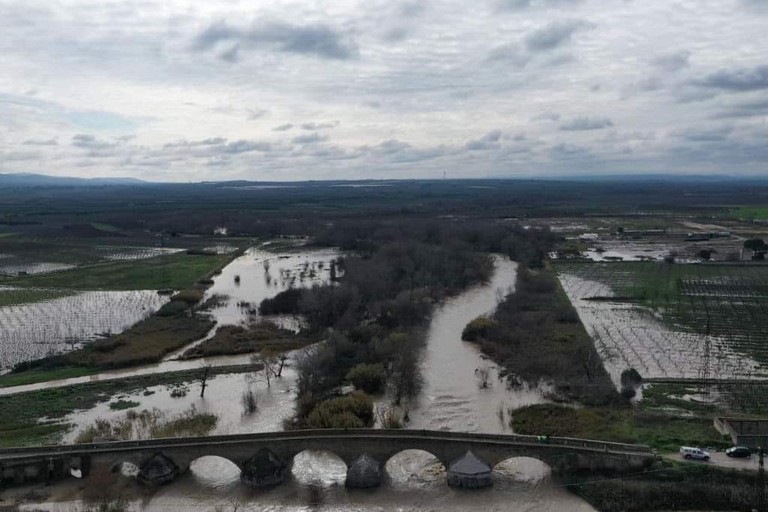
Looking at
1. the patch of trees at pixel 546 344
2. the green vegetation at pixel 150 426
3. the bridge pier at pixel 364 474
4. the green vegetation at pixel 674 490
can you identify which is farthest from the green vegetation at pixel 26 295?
the green vegetation at pixel 674 490

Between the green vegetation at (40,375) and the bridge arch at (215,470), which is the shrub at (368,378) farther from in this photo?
the green vegetation at (40,375)

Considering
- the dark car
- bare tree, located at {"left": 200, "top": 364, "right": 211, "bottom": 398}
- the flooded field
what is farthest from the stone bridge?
the flooded field

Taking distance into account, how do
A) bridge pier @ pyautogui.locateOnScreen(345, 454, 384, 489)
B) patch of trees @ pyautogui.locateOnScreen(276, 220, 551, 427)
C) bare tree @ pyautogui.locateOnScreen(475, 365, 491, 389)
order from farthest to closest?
1. bare tree @ pyautogui.locateOnScreen(475, 365, 491, 389)
2. patch of trees @ pyautogui.locateOnScreen(276, 220, 551, 427)
3. bridge pier @ pyautogui.locateOnScreen(345, 454, 384, 489)

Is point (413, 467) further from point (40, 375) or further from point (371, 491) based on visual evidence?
point (40, 375)

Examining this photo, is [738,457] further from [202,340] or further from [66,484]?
[202,340]

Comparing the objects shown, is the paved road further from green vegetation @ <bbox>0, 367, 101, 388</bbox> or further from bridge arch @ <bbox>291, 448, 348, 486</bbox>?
green vegetation @ <bbox>0, 367, 101, 388</bbox>

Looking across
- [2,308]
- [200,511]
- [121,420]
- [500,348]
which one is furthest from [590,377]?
[2,308]
